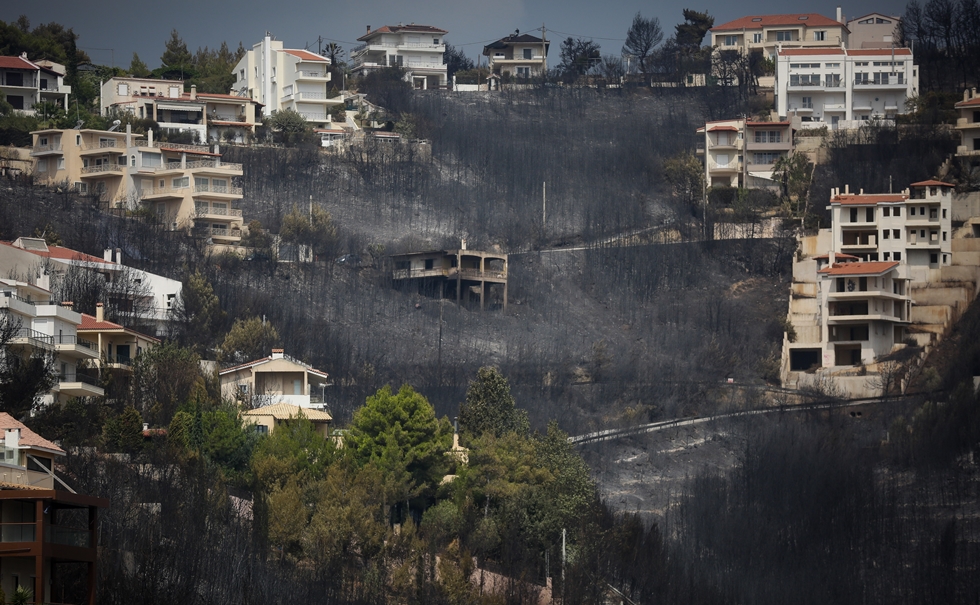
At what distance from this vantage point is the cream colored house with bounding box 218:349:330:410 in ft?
285

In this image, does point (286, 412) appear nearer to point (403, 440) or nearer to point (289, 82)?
point (403, 440)

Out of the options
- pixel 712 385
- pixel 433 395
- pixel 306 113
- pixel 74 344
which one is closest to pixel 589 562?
pixel 74 344

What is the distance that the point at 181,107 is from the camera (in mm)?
130750

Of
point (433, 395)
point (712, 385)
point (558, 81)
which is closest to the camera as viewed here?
point (433, 395)

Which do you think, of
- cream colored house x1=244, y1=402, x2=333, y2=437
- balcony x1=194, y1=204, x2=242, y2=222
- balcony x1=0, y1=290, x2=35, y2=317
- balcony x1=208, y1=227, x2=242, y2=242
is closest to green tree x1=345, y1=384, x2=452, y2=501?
cream colored house x1=244, y1=402, x2=333, y2=437

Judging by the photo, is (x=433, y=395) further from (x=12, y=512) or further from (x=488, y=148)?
(x=12, y=512)

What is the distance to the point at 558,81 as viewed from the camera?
155 m

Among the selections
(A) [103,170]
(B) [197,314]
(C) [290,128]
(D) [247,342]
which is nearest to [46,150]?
(A) [103,170]

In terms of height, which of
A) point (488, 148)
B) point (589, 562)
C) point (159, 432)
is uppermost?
point (488, 148)

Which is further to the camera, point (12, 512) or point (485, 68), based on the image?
point (485, 68)

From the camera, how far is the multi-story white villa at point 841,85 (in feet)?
468

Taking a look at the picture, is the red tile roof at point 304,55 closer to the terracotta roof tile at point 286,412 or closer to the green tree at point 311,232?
the green tree at point 311,232

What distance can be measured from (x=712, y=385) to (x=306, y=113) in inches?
1567

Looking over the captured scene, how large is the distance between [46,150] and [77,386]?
4647 cm
